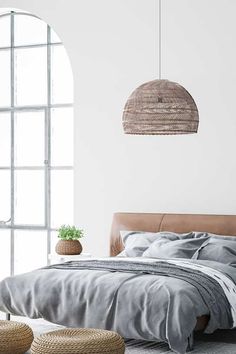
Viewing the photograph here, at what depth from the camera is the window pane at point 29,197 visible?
339 inches

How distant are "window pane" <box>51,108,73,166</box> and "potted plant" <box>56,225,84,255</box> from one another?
1.00 meters

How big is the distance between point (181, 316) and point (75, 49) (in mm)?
3714

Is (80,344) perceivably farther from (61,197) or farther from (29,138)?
(29,138)

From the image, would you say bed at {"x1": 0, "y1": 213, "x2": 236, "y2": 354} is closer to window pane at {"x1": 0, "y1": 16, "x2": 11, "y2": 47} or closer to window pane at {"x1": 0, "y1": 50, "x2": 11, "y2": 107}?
window pane at {"x1": 0, "y1": 50, "x2": 11, "y2": 107}

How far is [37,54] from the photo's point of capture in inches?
339

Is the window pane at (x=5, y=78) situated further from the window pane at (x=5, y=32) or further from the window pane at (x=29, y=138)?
the window pane at (x=29, y=138)

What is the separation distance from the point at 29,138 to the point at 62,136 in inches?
16.2

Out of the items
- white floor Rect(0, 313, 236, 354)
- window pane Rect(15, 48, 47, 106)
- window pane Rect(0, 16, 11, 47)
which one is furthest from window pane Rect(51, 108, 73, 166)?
white floor Rect(0, 313, 236, 354)

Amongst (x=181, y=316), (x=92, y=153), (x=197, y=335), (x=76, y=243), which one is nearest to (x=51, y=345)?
(x=181, y=316)

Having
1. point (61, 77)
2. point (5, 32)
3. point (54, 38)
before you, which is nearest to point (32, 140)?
point (61, 77)

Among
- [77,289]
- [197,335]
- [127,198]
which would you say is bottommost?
[197,335]

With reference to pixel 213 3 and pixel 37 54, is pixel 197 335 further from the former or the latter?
pixel 37 54

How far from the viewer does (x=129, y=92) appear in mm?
7859

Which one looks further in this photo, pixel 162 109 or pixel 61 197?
pixel 61 197
